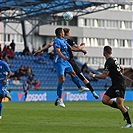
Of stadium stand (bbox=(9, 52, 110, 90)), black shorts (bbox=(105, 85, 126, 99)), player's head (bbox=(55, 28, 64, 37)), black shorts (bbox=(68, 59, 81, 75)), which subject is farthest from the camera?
stadium stand (bbox=(9, 52, 110, 90))

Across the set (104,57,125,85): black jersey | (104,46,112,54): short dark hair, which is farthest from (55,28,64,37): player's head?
(104,46,112,54): short dark hair

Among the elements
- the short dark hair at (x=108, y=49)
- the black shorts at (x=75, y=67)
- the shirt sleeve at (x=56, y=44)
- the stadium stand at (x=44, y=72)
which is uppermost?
the shirt sleeve at (x=56, y=44)

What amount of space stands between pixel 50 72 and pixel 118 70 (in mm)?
38088

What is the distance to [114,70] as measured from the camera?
17969mm

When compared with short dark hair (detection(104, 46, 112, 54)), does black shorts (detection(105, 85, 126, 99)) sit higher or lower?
lower

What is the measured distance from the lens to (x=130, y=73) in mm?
78750

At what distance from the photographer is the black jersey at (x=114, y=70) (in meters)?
17.8

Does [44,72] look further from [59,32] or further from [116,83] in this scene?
[116,83]

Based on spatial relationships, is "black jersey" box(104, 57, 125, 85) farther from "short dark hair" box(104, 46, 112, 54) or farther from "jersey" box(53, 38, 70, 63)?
"jersey" box(53, 38, 70, 63)

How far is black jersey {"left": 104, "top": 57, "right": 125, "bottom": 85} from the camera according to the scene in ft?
58.5

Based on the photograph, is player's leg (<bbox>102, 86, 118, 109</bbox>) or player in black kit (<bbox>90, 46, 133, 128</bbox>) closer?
player in black kit (<bbox>90, 46, 133, 128</bbox>)

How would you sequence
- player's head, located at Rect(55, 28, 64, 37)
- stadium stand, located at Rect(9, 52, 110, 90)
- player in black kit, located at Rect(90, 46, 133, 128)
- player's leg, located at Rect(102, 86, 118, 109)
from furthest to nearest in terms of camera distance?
stadium stand, located at Rect(9, 52, 110, 90)
player's head, located at Rect(55, 28, 64, 37)
player's leg, located at Rect(102, 86, 118, 109)
player in black kit, located at Rect(90, 46, 133, 128)

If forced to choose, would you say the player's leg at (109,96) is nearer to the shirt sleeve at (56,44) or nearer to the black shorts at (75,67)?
the shirt sleeve at (56,44)

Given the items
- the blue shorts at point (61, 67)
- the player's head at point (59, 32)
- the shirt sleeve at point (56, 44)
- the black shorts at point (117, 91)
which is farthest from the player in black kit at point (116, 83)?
the blue shorts at point (61, 67)
